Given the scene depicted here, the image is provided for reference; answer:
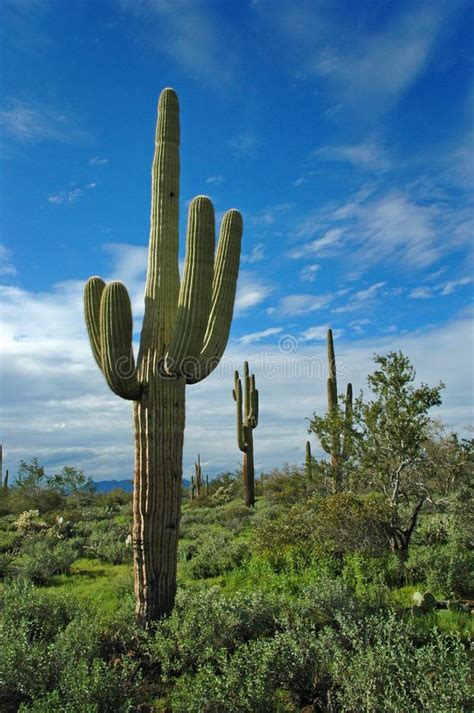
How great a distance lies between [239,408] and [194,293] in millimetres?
16871

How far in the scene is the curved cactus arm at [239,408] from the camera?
73.6 ft

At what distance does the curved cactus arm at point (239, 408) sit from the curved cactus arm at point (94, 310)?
15588 mm

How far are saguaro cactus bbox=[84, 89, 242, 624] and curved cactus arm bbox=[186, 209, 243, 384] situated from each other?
0.01 metres

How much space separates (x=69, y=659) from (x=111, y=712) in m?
0.82

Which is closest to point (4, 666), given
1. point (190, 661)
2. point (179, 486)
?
point (190, 661)

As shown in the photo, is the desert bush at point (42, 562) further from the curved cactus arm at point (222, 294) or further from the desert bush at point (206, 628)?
the curved cactus arm at point (222, 294)

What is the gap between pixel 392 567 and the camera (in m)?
8.55

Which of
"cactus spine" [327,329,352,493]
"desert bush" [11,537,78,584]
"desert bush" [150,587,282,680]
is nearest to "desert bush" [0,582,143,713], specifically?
"desert bush" [150,587,282,680]

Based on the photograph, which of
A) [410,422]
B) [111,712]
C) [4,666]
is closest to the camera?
[111,712]

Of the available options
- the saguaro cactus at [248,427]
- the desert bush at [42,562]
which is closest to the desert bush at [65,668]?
Result: the desert bush at [42,562]

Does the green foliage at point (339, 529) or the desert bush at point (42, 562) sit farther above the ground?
the green foliage at point (339, 529)

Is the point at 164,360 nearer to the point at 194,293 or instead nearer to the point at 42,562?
the point at 194,293

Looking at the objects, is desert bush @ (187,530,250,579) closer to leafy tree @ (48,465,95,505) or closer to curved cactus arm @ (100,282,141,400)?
curved cactus arm @ (100,282,141,400)

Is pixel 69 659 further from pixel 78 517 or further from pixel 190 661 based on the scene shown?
pixel 78 517
